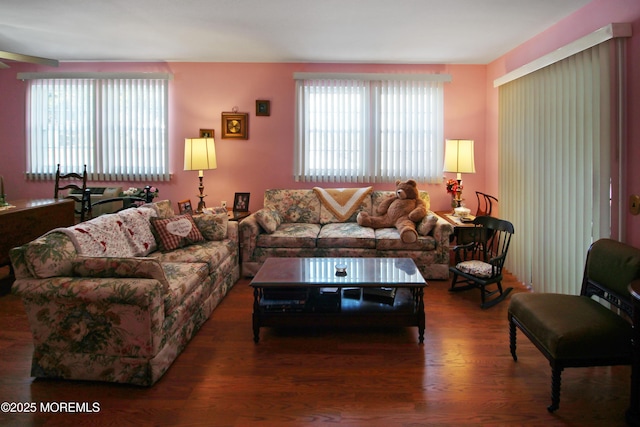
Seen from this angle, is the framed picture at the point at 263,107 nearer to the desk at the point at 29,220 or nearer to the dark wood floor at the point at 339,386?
the desk at the point at 29,220

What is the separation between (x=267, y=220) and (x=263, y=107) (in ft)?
5.57

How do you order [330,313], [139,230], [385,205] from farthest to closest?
1. [385,205]
2. [139,230]
3. [330,313]

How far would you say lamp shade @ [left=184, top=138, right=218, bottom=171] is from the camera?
197 inches

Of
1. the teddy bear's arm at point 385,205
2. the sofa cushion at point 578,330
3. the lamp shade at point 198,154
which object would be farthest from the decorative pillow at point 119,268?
the teddy bear's arm at point 385,205

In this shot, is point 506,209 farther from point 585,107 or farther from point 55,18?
point 55,18

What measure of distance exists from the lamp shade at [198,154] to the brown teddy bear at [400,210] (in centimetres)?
190

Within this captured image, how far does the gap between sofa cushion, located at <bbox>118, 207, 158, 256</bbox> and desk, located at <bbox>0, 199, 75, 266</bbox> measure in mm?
1234

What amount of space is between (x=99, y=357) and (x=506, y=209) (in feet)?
13.7

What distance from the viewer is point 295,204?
5.22 metres

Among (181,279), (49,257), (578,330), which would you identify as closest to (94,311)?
(49,257)

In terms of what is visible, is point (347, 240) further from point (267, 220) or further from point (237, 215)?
point (237, 215)

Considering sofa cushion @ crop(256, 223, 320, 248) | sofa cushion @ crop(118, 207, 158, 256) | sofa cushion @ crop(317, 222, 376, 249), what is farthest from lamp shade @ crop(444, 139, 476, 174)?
sofa cushion @ crop(118, 207, 158, 256)

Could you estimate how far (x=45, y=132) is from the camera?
18.5 ft

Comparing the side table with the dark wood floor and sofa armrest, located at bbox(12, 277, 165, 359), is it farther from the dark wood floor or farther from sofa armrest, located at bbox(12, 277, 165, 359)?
sofa armrest, located at bbox(12, 277, 165, 359)
